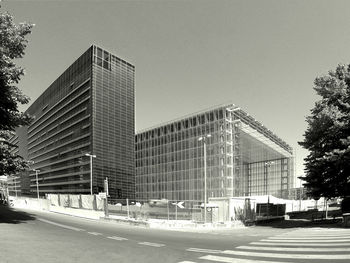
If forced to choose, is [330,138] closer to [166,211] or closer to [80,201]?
[166,211]

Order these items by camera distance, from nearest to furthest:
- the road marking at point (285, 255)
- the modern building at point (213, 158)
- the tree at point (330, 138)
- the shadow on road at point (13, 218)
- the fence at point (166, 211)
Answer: the road marking at point (285, 255) → the shadow on road at point (13, 218) → the tree at point (330, 138) → the fence at point (166, 211) → the modern building at point (213, 158)

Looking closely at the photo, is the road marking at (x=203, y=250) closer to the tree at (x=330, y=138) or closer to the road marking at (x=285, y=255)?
the road marking at (x=285, y=255)

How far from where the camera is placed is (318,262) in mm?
8852

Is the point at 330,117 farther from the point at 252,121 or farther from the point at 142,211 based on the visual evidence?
the point at 252,121

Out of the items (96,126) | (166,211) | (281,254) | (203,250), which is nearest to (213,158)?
(96,126)

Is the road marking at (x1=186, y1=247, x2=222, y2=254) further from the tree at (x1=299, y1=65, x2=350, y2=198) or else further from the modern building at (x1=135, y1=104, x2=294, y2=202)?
the modern building at (x1=135, y1=104, x2=294, y2=202)

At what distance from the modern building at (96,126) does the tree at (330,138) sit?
7532 centimetres

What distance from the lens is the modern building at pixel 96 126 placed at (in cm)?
9731

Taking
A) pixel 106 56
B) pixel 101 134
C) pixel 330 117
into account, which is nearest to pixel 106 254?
pixel 330 117

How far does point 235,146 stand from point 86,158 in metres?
47.2

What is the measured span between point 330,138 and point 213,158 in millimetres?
53669

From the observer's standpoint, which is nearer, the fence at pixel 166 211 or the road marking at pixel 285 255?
the road marking at pixel 285 255

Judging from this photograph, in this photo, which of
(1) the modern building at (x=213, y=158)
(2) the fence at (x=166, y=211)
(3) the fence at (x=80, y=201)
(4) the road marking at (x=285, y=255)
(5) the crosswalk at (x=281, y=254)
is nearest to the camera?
(5) the crosswalk at (x=281, y=254)

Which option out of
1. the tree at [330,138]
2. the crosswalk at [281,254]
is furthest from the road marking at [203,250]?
the tree at [330,138]
